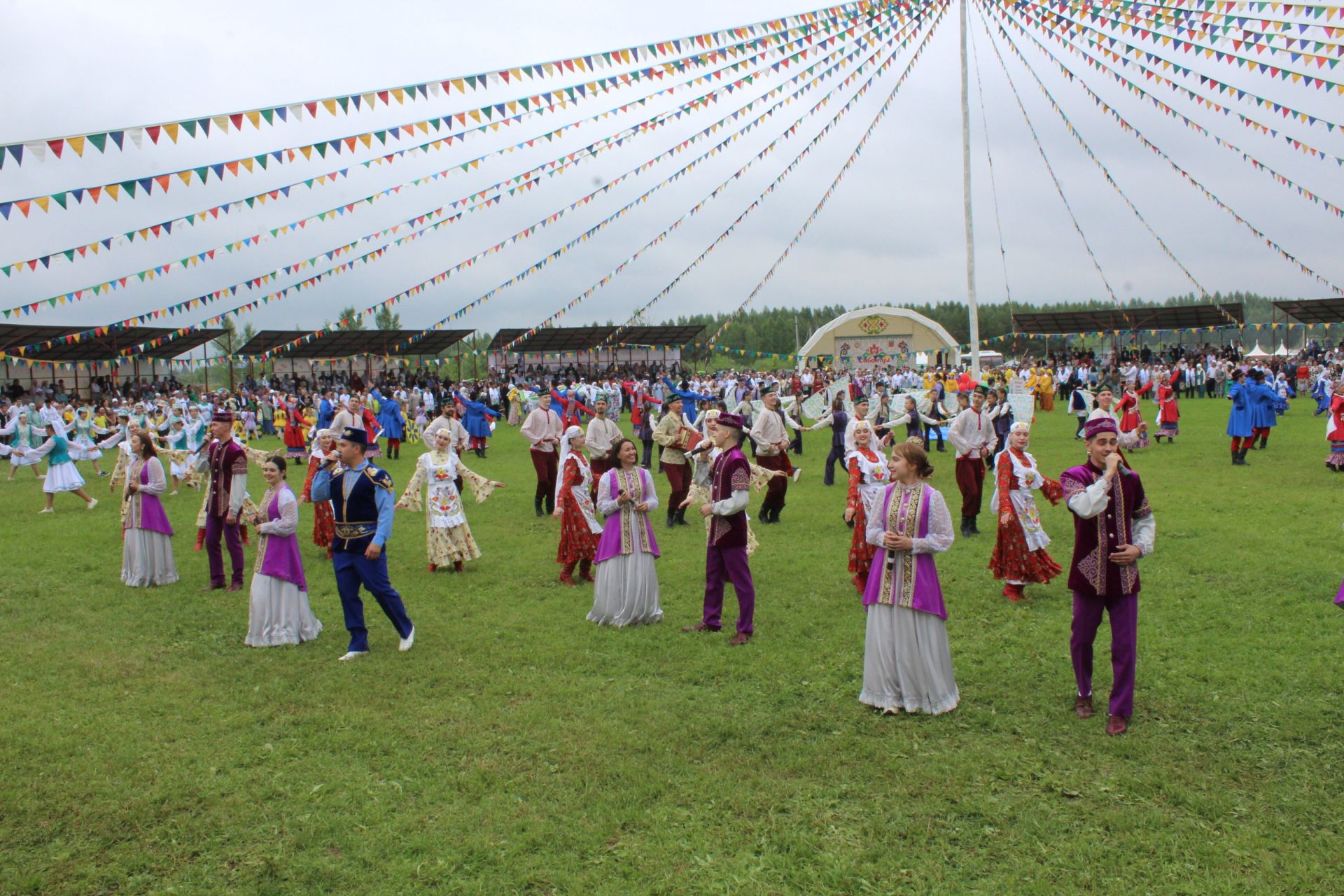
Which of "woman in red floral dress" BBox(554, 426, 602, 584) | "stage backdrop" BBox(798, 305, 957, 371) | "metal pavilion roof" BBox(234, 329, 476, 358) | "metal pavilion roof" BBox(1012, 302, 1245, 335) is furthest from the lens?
"stage backdrop" BBox(798, 305, 957, 371)

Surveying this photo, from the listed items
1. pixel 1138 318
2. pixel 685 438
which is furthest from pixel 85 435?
pixel 1138 318

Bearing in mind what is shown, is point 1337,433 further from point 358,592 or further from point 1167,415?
point 358,592

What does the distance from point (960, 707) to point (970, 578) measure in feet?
12.2

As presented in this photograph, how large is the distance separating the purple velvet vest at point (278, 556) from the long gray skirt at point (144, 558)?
121 inches

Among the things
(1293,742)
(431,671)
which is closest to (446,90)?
(431,671)

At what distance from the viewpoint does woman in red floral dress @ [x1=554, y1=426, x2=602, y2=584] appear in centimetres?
995

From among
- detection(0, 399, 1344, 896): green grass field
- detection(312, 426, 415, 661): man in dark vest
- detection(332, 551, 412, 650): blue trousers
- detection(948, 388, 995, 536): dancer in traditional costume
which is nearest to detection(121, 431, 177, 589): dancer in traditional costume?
detection(0, 399, 1344, 896): green grass field

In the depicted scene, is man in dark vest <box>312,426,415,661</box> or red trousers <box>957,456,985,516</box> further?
red trousers <box>957,456,985,516</box>

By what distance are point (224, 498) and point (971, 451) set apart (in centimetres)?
862

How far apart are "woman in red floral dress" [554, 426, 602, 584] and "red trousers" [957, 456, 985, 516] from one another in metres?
4.66

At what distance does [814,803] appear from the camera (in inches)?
195

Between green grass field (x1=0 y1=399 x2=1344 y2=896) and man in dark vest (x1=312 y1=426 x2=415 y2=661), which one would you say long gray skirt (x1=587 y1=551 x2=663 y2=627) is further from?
man in dark vest (x1=312 y1=426 x2=415 y2=661)

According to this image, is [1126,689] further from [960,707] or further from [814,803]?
[814,803]

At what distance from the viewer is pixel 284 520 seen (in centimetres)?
812
